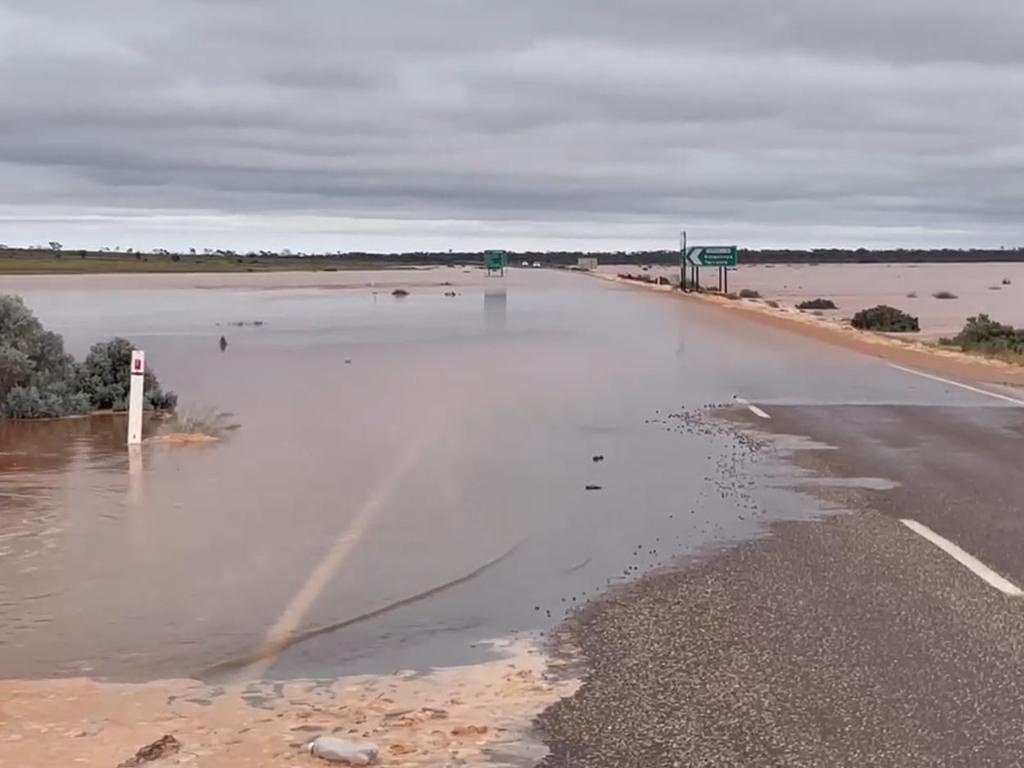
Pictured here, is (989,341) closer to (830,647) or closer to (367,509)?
(367,509)

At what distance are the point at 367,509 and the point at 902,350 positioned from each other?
23.0m

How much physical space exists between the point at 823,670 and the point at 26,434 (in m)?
12.5

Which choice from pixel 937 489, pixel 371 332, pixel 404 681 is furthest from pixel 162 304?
pixel 404 681

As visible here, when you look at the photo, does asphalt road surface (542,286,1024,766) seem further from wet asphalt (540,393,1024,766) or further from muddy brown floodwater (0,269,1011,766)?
muddy brown floodwater (0,269,1011,766)

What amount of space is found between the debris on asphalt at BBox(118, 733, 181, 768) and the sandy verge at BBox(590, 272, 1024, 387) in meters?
19.8

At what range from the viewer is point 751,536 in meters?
10.4

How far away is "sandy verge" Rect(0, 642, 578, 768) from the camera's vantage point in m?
5.85

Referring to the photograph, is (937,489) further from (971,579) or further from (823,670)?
(823,670)

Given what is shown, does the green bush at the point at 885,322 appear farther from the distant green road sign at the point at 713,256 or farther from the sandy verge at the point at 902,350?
the distant green road sign at the point at 713,256

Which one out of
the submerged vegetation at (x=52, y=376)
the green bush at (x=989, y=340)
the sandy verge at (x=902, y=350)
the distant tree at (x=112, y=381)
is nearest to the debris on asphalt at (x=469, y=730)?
the submerged vegetation at (x=52, y=376)

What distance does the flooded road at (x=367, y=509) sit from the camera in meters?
8.08

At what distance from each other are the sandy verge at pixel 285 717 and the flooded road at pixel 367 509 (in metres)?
0.32

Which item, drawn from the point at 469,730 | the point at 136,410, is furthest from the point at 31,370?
the point at 469,730

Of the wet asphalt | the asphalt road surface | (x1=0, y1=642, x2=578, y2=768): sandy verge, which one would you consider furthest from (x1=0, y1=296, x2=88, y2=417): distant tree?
(x1=0, y1=642, x2=578, y2=768): sandy verge
